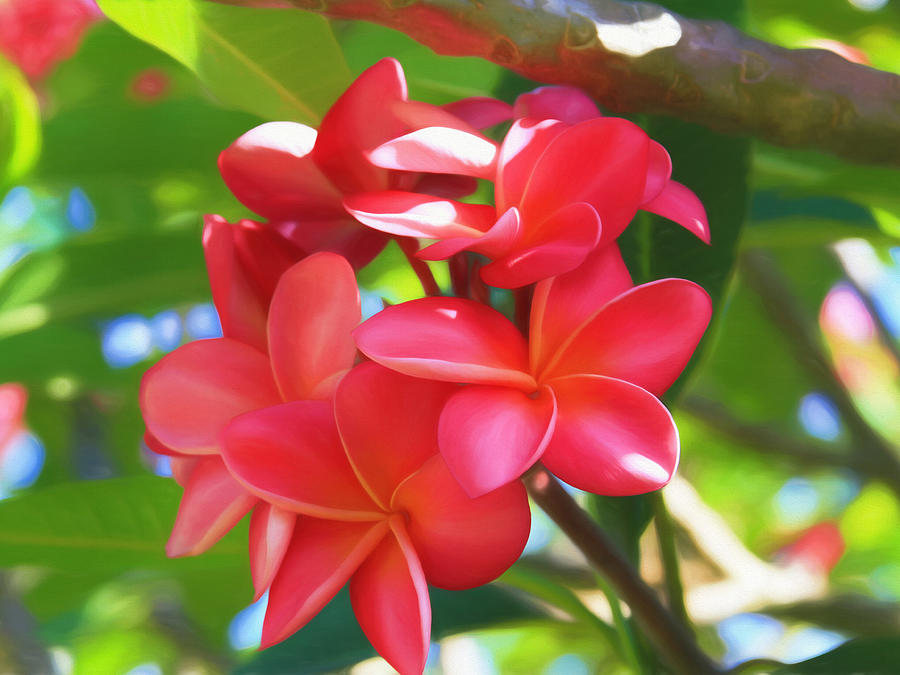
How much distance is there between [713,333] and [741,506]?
138 cm

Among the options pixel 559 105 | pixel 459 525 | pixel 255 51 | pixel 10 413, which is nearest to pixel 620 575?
pixel 459 525

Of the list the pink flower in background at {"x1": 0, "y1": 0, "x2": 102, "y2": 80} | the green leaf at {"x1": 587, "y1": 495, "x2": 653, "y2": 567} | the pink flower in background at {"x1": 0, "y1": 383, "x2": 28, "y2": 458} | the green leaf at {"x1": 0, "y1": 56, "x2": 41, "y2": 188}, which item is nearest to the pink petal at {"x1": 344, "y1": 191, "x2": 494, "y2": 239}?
the green leaf at {"x1": 587, "y1": 495, "x2": 653, "y2": 567}

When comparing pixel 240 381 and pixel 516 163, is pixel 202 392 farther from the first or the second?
pixel 516 163

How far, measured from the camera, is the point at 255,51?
0.61 m

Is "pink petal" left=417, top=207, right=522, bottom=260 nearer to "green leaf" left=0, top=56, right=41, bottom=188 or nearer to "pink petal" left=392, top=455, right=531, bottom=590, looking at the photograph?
"pink petal" left=392, top=455, right=531, bottom=590

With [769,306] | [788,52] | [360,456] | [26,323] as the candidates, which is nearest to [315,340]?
[360,456]

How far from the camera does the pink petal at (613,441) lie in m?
0.39

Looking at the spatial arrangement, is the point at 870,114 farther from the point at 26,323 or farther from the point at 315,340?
the point at 26,323

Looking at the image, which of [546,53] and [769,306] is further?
[769,306]

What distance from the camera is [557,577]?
1.34 metres

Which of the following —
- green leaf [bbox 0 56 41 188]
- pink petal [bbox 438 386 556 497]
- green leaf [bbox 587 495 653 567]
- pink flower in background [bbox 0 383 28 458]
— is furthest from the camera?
pink flower in background [bbox 0 383 28 458]

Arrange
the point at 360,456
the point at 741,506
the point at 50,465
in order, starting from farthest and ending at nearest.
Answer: the point at 741,506, the point at 50,465, the point at 360,456

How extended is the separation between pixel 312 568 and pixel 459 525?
0.08 meters

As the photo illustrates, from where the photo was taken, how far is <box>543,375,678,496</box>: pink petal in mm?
389
